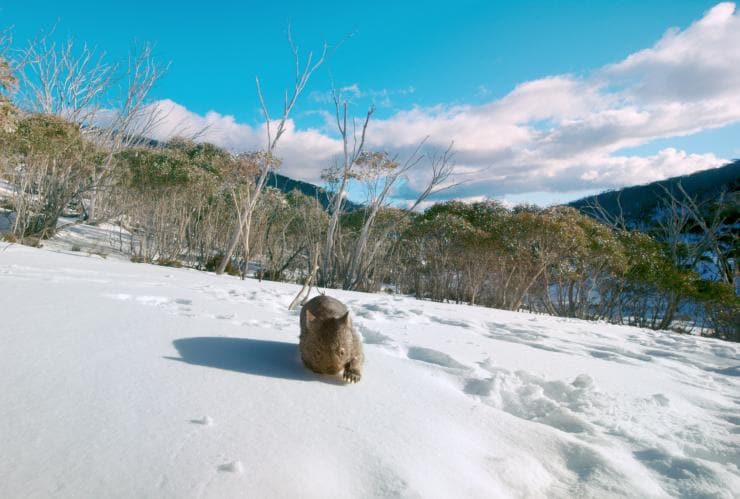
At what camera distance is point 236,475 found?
1.45 m

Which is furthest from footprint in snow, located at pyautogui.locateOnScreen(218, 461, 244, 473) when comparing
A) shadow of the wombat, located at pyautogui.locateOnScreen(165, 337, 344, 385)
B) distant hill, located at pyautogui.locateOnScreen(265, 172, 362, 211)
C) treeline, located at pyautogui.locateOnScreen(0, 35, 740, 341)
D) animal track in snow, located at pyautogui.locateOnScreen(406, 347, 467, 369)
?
distant hill, located at pyautogui.locateOnScreen(265, 172, 362, 211)

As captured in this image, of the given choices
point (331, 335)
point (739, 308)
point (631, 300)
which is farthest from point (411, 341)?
point (631, 300)

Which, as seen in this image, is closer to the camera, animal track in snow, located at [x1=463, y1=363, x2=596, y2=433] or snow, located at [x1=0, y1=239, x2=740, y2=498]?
snow, located at [x1=0, y1=239, x2=740, y2=498]

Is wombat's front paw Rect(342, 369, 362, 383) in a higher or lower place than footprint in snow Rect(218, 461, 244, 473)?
higher

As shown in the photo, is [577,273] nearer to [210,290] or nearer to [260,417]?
[210,290]

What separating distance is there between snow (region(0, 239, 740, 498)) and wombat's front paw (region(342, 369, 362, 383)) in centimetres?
4

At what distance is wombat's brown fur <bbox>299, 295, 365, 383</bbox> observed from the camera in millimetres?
2340

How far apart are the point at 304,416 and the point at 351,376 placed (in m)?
0.52

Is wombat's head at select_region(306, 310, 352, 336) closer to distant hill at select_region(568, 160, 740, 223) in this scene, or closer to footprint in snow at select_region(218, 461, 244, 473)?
footprint in snow at select_region(218, 461, 244, 473)

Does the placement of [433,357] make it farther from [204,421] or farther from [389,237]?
[389,237]

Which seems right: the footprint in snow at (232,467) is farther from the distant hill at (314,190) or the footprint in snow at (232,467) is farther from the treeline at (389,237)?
the distant hill at (314,190)

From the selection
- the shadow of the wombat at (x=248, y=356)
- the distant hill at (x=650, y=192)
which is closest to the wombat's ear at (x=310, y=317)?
the shadow of the wombat at (x=248, y=356)

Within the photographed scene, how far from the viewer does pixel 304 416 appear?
1.96 meters

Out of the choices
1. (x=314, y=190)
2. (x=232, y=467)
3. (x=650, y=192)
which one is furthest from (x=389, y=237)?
(x=650, y=192)
